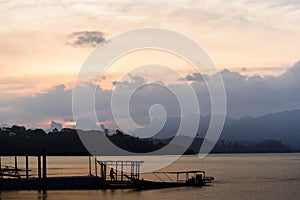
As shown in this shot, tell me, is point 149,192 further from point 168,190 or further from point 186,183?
point 186,183

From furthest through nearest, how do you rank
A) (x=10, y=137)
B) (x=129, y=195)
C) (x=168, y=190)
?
(x=10, y=137) → (x=168, y=190) → (x=129, y=195)

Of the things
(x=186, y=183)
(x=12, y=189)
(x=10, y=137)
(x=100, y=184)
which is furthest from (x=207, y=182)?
(x=10, y=137)

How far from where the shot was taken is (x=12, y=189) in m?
53.9

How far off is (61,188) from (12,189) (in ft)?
14.5

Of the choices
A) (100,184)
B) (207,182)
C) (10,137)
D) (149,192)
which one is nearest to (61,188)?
(100,184)

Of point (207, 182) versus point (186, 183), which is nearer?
point (186, 183)

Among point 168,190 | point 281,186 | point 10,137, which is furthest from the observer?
point 10,137

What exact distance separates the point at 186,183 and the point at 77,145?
131236mm

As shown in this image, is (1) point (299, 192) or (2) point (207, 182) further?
(2) point (207, 182)

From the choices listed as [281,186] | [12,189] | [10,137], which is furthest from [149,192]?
[10,137]

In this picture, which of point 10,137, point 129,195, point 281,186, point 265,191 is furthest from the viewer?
point 10,137

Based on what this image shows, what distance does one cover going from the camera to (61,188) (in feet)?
178

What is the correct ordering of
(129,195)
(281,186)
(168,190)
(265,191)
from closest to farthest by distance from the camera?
(129,195) < (168,190) < (265,191) < (281,186)

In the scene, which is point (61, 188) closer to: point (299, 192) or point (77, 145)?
point (299, 192)
